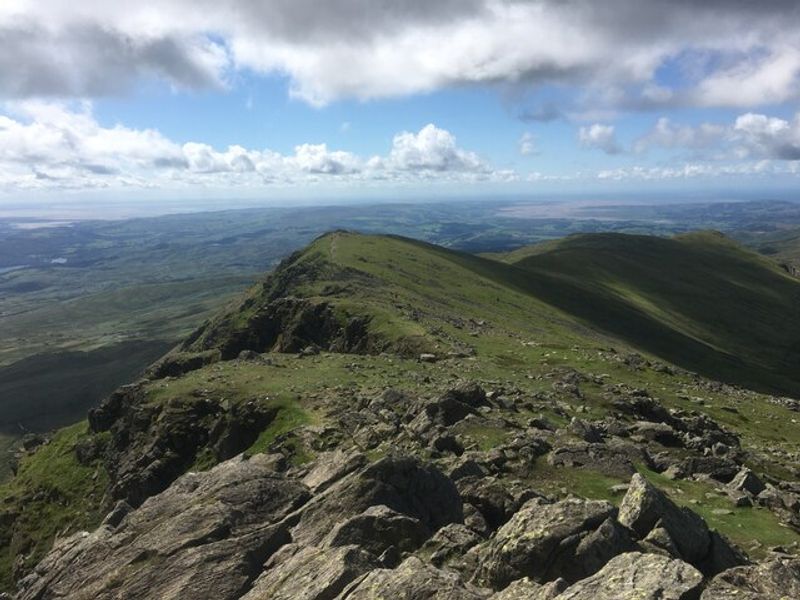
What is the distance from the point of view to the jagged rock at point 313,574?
778 inches

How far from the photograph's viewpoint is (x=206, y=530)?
25078 mm

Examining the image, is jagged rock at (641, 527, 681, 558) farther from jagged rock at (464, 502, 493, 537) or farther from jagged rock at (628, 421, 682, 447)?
jagged rock at (628, 421, 682, 447)

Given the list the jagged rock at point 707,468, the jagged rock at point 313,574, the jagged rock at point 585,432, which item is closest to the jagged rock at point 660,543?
the jagged rock at point 313,574

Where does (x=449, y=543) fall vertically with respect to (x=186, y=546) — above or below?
above

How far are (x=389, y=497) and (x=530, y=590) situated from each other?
8.74 meters

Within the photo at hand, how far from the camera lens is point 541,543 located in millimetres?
19859

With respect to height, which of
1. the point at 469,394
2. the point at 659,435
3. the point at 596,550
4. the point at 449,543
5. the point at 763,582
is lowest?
the point at 659,435

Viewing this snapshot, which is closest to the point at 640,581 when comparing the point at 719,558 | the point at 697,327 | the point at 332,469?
the point at 719,558

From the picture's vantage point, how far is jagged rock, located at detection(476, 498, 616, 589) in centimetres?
1952

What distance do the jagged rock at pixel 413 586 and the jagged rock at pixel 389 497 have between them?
494 centimetres

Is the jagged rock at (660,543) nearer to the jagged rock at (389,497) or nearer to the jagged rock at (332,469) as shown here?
the jagged rock at (389,497)

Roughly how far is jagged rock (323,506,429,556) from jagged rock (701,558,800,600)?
10.9m

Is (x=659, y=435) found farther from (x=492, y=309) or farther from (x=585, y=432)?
(x=492, y=309)

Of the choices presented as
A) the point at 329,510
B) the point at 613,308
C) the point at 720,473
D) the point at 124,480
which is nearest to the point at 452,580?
the point at 329,510
